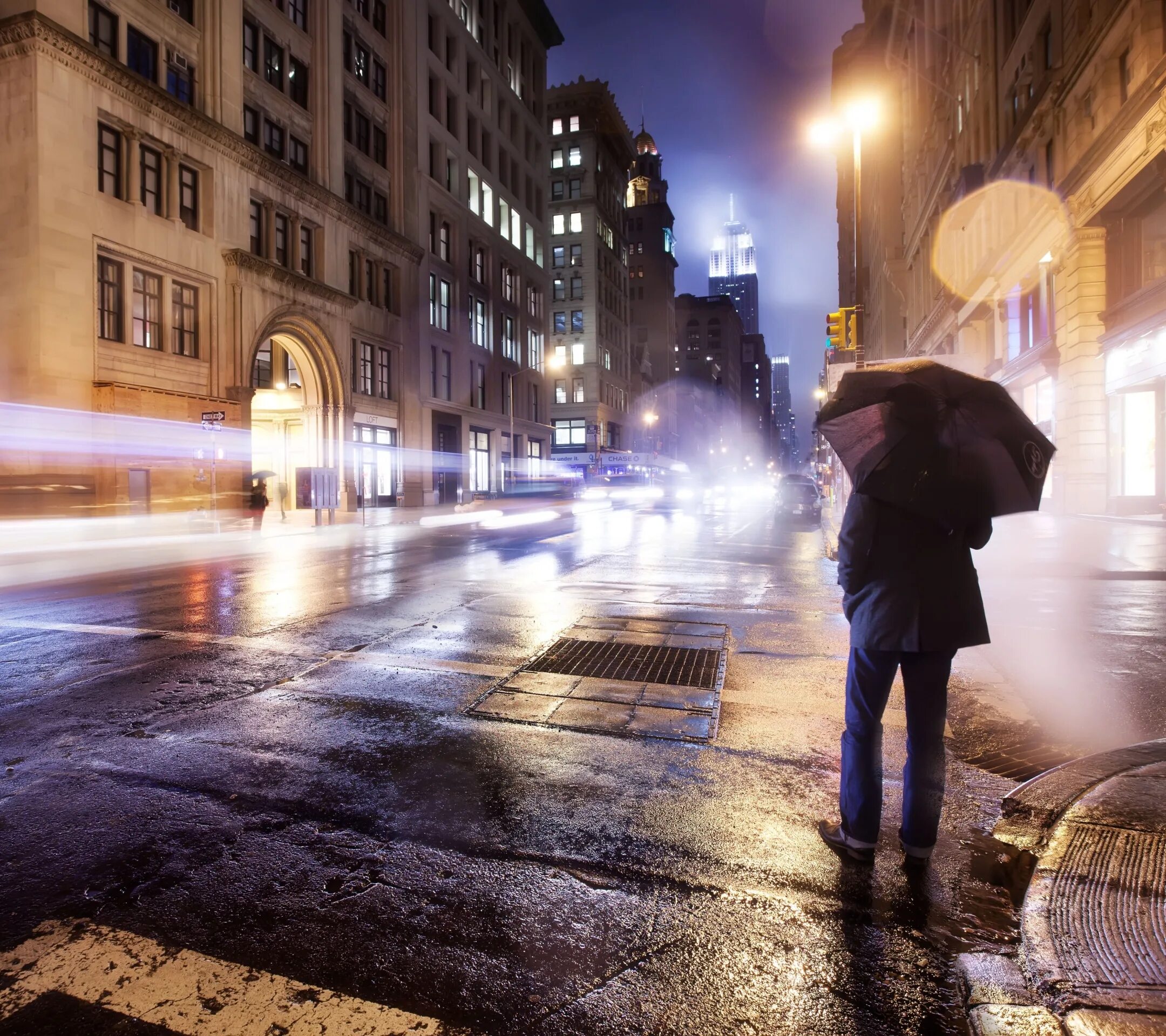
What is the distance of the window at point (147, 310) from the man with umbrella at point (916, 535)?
27842mm

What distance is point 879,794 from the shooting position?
3.20 meters

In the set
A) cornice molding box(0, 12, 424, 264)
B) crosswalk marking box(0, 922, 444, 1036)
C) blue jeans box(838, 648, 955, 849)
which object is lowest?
crosswalk marking box(0, 922, 444, 1036)

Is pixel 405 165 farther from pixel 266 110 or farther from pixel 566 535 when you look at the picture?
pixel 566 535

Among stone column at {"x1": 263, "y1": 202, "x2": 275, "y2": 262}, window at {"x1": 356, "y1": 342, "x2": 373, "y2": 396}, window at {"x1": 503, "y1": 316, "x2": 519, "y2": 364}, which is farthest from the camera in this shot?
window at {"x1": 503, "y1": 316, "x2": 519, "y2": 364}

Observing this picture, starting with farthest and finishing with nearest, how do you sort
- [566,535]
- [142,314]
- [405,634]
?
[142,314]
[566,535]
[405,634]

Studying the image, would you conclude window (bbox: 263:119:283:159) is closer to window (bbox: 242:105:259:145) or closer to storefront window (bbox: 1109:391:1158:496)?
window (bbox: 242:105:259:145)

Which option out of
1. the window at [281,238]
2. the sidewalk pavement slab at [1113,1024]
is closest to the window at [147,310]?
the window at [281,238]

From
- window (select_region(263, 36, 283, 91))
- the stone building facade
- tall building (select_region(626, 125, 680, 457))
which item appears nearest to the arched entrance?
window (select_region(263, 36, 283, 91))

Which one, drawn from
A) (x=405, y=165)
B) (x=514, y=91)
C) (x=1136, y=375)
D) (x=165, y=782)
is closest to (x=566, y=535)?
(x=1136, y=375)

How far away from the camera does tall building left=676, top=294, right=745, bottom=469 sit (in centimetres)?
14700

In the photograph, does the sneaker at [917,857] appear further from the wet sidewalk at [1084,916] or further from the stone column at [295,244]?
the stone column at [295,244]

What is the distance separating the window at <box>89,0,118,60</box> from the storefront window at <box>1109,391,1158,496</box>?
109ft

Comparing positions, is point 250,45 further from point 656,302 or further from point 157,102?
point 656,302

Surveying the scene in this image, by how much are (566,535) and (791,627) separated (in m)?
14.3
